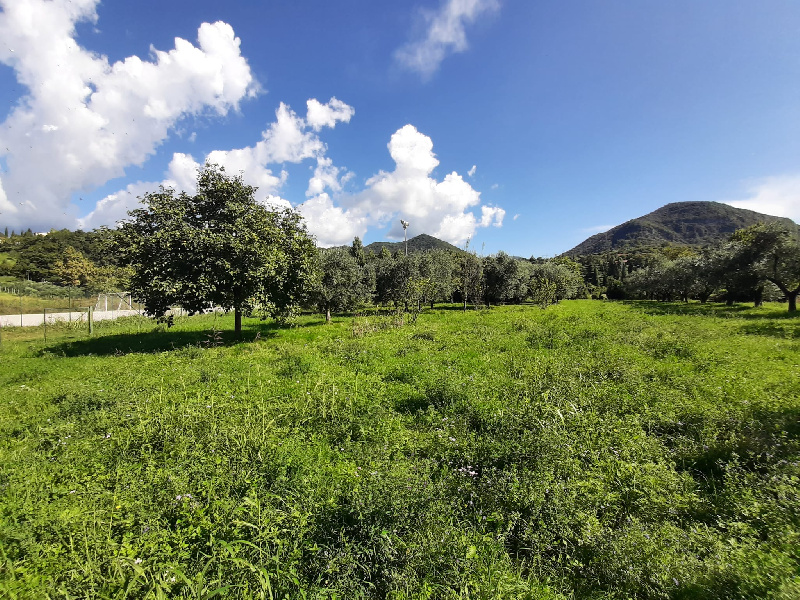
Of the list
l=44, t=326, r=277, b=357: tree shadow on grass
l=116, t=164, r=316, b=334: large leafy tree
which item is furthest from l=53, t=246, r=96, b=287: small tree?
l=116, t=164, r=316, b=334: large leafy tree

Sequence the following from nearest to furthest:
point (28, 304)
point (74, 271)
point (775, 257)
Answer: point (775, 257)
point (28, 304)
point (74, 271)

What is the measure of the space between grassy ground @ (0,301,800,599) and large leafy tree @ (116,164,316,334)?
6.46 metres

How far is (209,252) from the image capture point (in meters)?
15.8

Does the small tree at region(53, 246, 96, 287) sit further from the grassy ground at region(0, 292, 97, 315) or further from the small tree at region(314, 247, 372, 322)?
the small tree at region(314, 247, 372, 322)

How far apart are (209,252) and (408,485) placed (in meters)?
15.6

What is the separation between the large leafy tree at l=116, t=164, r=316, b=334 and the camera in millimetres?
15328

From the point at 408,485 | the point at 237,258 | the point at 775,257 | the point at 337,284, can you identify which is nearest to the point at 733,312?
the point at 775,257

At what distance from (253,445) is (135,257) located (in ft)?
49.2

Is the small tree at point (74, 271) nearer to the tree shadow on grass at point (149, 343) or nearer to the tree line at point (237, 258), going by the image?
the tree line at point (237, 258)

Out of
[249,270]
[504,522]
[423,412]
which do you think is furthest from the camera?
[249,270]

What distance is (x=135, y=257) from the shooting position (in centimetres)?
1557

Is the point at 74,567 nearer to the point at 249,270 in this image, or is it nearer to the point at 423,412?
the point at 423,412

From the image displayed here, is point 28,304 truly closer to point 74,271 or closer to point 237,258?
point 74,271

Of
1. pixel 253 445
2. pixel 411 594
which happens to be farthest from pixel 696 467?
pixel 253 445
